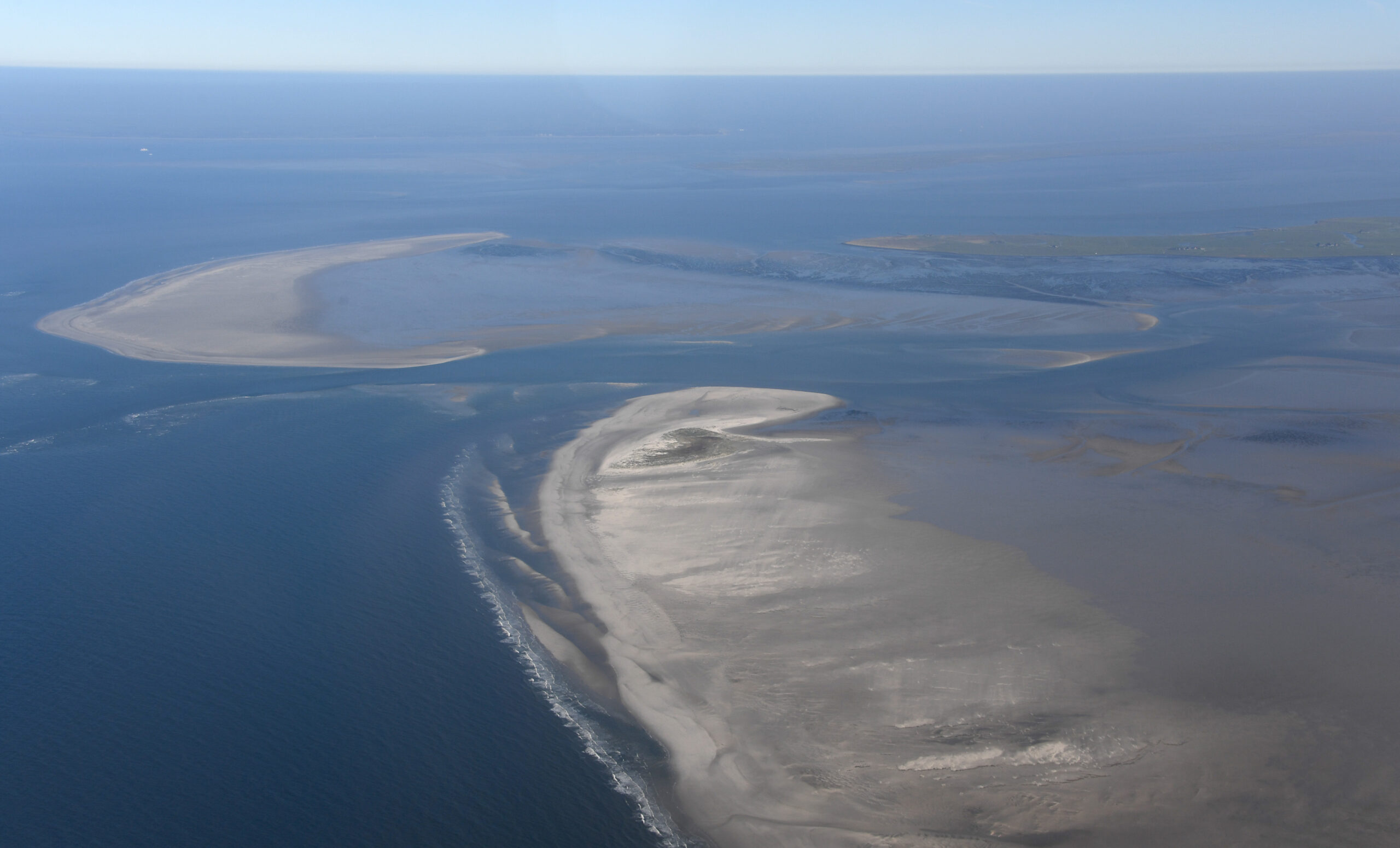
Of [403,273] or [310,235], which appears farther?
[310,235]

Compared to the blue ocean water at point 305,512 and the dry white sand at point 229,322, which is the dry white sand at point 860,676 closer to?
the blue ocean water at point 305,512

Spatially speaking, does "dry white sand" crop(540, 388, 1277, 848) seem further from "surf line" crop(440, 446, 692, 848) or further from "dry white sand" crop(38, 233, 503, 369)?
"dry white sand" crop(38, 233, 503, 369)

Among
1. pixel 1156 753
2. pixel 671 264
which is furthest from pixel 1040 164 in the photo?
pixel 1156 753

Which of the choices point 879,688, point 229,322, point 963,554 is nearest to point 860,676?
point 879,688

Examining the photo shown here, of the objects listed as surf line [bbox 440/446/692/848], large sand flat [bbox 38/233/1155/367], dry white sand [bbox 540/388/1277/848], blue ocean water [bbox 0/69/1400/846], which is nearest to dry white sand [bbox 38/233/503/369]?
large sand flat [bbox 38/233/1155/367]

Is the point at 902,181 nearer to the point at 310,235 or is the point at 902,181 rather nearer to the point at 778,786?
the point at 310,235
